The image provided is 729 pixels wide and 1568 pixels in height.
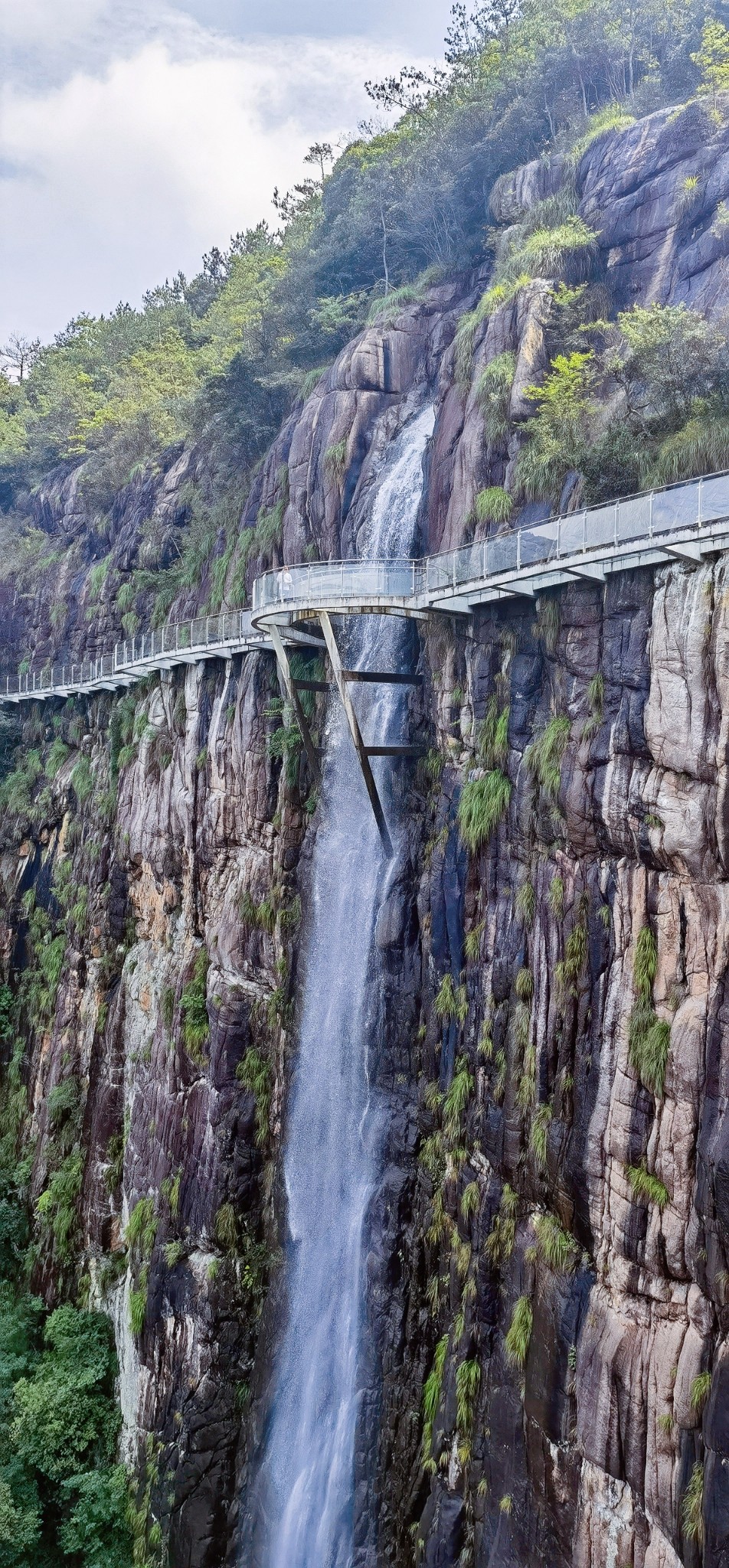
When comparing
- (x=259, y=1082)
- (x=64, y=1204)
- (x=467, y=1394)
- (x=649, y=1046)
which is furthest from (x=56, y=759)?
(x=649, y=1046)

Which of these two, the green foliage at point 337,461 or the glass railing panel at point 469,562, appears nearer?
the glass railing panel at point 469,562

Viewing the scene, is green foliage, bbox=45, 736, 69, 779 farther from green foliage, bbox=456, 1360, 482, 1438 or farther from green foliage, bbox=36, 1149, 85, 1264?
green foliage, bbox=456, 1360, 482, 1438

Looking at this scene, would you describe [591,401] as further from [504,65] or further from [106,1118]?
[106,1118]

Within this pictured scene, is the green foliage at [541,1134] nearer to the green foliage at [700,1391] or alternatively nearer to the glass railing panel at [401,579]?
the green foliage at [700,1391]

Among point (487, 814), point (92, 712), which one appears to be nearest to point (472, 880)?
point (487, 814)

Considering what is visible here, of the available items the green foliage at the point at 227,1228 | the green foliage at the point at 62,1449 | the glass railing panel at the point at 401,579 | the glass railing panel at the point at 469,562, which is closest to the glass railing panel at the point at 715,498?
the glass railing panel at the point at 469,562
